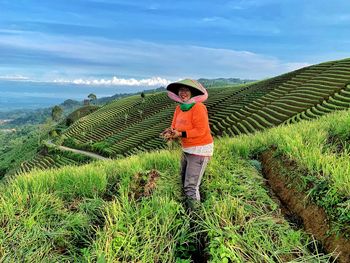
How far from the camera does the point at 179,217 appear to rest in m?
5.25

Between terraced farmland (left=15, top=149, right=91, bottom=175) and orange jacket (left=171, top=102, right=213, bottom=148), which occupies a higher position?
orange jacket (left=171, top=102, right=213, bottom=148)

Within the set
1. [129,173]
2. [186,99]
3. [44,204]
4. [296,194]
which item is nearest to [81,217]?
[44,204]

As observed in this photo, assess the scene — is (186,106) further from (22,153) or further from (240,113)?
(22,153)

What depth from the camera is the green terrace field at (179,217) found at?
14.1 ft

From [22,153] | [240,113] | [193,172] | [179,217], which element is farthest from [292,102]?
[22,153]

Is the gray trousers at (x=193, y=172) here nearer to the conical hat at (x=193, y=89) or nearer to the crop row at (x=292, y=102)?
the conical hat at (x=193, y=89)

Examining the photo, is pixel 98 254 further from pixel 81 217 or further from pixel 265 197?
pixel 265 197

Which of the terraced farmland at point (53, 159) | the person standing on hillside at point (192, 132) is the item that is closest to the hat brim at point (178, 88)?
the person standing on hillside at point (192, 132)

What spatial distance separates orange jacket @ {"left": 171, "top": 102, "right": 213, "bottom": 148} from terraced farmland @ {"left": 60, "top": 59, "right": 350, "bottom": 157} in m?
36.2

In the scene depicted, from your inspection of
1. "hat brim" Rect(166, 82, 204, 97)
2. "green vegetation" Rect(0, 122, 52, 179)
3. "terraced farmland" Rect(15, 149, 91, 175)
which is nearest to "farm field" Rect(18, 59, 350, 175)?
"terraced farmland" Rect(15, 149, 91, 175)

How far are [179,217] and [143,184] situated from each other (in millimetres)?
1280

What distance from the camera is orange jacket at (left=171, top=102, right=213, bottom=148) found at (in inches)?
236

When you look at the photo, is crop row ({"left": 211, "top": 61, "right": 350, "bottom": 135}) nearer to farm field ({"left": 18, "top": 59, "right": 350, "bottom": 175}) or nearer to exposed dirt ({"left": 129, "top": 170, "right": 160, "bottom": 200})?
farm field ({"left": 18, "top": 59, "right": 350, "bottom": 175})

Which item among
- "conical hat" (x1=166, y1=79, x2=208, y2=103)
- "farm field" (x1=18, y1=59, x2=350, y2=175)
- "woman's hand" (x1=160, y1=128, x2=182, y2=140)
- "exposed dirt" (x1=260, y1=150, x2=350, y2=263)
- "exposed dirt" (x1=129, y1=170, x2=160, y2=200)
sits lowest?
"farm field" (x1=18, y1=59, x2=350, y2=175)
